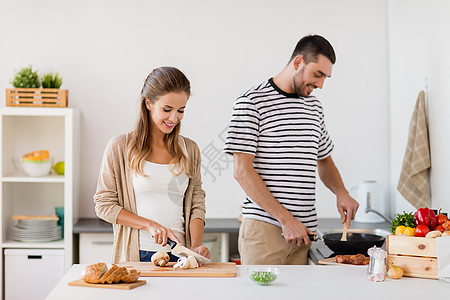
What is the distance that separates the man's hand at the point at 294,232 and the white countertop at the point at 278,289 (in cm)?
32

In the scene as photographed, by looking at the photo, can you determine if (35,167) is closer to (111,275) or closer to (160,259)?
(160,259)

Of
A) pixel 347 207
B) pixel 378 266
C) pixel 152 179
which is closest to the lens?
pixel 378 266

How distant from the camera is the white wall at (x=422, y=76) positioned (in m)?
2.80

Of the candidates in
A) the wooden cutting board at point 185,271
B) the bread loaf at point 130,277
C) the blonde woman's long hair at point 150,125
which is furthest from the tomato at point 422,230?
the bread loaf at point 130,277

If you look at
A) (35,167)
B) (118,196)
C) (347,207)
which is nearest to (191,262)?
(118,196)

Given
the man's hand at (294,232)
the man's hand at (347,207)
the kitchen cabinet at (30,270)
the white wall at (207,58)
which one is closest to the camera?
the man's hand at (294,232)

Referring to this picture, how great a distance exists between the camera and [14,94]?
11.4 feet

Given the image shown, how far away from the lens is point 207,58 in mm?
3781

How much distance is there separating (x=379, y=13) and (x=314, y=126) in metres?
1.75

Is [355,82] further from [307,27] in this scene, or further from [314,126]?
[314,126]

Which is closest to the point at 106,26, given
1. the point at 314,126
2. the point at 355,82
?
the point at 355,82

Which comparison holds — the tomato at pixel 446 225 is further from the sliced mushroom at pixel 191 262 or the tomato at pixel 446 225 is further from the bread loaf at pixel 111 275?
the bread loaf at pixel 111 275

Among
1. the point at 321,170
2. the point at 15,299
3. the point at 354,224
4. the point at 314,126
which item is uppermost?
the point at 314,126

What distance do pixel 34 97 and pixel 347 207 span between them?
2004 millimetres
